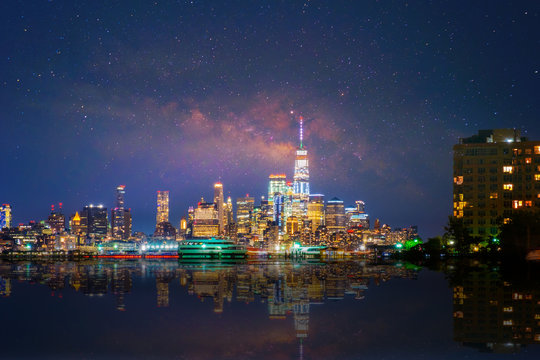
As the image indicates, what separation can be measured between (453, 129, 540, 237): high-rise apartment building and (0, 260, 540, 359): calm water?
101784 millimetres

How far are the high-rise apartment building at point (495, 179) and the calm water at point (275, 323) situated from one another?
334 ft

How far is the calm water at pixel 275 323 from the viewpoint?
20.8m

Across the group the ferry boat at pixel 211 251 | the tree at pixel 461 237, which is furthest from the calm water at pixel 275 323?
the ferry boat at pixel 211 251

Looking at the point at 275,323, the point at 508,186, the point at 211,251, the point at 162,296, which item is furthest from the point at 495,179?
the point at 275,323

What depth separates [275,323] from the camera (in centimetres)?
2614

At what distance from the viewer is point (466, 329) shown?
2511 cm

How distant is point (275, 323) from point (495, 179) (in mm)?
129983

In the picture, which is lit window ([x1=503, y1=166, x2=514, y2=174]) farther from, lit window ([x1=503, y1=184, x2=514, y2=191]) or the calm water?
the calm water

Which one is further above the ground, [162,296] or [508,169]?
[508,169]

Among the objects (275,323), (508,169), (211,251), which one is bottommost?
(211,251)

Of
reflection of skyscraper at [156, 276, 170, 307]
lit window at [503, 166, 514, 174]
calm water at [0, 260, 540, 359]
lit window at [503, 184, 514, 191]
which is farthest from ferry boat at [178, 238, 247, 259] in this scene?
calm water at [0, 260, 540, 359]

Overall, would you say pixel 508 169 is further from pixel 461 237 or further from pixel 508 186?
pixel 461 237

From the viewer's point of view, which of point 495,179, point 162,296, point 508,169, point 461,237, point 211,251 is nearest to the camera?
point 162,296

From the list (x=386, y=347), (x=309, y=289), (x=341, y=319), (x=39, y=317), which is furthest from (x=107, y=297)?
(x=386, y=347)
